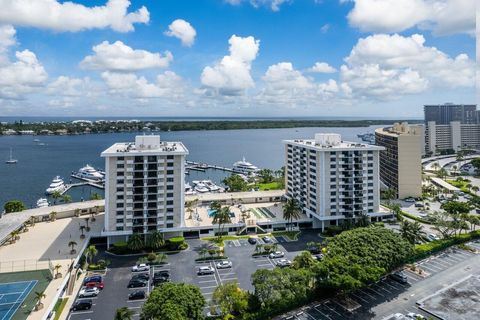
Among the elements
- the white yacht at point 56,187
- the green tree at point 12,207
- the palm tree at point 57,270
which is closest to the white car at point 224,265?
the palm tree at point 57,270

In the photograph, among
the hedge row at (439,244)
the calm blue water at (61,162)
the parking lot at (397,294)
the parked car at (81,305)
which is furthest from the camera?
the calm blue water at (61,162)

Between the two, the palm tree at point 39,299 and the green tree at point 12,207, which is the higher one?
the green tree at point 12,207

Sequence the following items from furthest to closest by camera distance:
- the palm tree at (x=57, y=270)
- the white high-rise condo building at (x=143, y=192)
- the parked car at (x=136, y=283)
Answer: the white high-rise condo building at (x=143, y=192)
the parked car at (x=136, y=283)
the palm tree at (x=57, y=270)

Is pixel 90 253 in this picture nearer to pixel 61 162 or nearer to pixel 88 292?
pixel 88 292

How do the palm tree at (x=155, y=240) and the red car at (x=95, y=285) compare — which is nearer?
the red car at (x=95, y=285)

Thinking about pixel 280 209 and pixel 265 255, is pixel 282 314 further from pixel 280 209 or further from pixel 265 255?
pixel 280 209

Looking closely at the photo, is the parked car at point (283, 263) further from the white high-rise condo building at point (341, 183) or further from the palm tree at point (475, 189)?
the palm tree at point (475, 189)

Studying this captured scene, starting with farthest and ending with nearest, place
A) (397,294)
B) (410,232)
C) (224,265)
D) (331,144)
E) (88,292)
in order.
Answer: (331,144), (410,232), (224,265), (88,292), (397,294)

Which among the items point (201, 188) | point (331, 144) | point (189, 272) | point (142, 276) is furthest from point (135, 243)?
point (201, 188)
